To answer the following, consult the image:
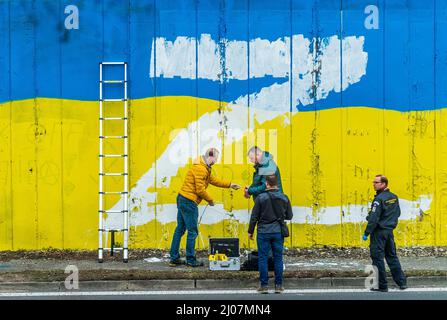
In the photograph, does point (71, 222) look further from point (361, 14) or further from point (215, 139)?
point (361, 14)

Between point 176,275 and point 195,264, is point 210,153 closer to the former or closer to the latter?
point 195,264

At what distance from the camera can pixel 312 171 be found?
12.8m

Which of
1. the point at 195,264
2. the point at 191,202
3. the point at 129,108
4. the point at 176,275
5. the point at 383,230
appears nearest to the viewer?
the point at 383,230

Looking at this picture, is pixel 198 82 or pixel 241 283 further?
pixel 198 82

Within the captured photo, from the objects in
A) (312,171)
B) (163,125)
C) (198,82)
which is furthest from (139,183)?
(312,171)

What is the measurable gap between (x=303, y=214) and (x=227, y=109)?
7.66 ft

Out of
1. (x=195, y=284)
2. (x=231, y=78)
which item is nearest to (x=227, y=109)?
(x=231, y=78)

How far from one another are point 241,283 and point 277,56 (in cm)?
440

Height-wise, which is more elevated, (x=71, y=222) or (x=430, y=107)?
(x=430, y=107)

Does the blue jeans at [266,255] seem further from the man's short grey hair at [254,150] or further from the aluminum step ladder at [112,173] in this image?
the aluminum step ladder at [112,173]

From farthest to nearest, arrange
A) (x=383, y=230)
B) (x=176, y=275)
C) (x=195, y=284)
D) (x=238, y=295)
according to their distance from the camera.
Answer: (x=176, y=275), (x=195, y=284), (x=383, y=230), (x=238, y=295)

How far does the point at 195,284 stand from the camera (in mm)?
10422

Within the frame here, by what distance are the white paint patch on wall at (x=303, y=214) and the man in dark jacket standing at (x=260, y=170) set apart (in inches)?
50.1

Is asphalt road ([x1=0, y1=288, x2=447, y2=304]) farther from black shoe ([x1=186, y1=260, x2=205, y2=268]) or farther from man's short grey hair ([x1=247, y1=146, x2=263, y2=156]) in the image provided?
man's short grey hair ([x1=247, y1=146, x2=263, y2=156])
